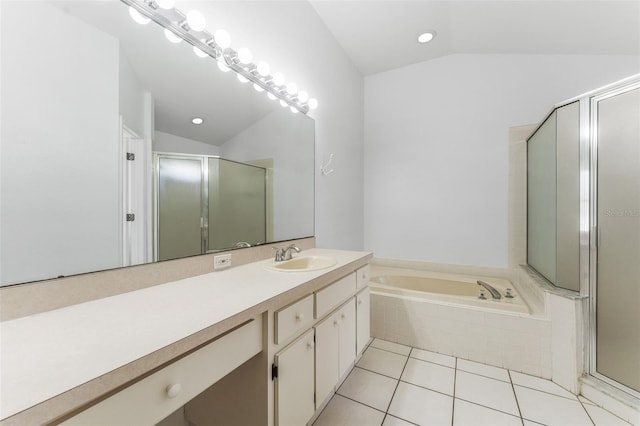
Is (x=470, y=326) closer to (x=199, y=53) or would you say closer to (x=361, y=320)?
(x=361, y=320)

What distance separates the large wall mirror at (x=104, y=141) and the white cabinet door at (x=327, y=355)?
2.11 ft

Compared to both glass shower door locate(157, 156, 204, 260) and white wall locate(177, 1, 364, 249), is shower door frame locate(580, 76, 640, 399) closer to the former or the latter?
white wall locate(177, 1, 364, 249)

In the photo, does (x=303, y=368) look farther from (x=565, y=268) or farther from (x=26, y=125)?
(x=565, y=268)

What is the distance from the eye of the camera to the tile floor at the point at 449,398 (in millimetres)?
1328

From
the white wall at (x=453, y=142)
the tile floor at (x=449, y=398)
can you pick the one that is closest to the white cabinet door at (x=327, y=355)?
the tile floor at (x=449, y=398)

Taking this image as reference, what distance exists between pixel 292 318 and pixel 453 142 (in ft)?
8.35

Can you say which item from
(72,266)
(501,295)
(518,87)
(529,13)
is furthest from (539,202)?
(72,266)

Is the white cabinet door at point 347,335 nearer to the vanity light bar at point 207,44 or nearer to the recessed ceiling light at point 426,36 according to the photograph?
the vanity light bar at point 207,44

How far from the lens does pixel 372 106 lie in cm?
308

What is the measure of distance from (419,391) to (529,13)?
2.83m

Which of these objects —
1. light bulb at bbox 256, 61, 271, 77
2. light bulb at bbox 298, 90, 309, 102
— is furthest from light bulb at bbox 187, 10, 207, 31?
light bulb at bbox 298, 90, 309, 102

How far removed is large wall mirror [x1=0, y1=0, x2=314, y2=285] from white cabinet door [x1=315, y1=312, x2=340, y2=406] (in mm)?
644

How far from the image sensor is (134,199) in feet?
3.18

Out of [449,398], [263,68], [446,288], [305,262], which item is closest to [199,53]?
[263,68]
